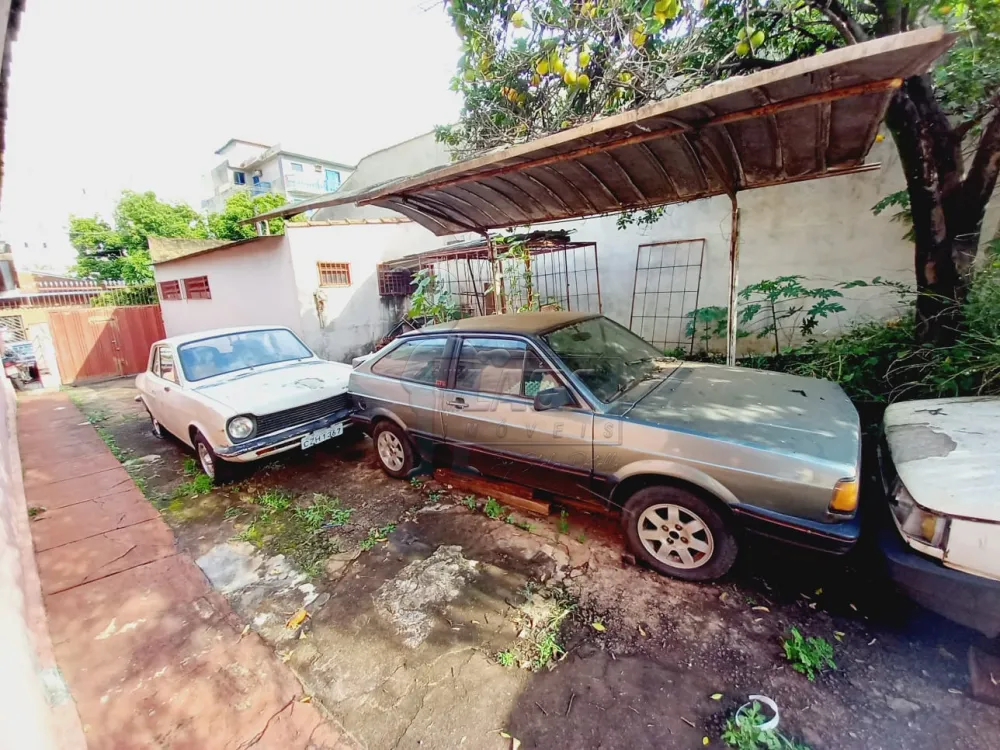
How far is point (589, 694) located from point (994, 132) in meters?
5.74

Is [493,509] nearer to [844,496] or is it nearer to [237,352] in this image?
[844,496]

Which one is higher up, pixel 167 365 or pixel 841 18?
pixel 841 18

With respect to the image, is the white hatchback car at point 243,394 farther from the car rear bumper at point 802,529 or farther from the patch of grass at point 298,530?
the car rear bumper at point 802,529

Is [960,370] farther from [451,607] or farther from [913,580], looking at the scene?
[451,607]

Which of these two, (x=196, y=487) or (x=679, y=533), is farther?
(x=196, y=487)

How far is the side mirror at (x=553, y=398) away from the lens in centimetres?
270

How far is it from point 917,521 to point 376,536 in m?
3.29

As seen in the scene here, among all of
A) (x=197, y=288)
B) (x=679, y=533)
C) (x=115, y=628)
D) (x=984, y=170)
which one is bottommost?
(x=115, y=628)

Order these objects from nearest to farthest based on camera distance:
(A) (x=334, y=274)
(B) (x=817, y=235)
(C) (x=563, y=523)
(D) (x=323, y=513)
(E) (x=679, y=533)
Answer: (E) (x=679, y=533) → (C) (x=563, y=523) → (D) (x=323, y=513) → (B) (x=817, y=235) → (A) (x=334, y=274)

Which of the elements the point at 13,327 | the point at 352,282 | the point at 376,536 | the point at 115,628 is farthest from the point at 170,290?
the point at 376,536

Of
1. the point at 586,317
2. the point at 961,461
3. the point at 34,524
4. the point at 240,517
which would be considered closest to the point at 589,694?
the point at 961,461

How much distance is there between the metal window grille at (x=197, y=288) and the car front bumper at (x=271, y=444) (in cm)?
974

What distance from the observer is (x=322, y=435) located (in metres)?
4.37

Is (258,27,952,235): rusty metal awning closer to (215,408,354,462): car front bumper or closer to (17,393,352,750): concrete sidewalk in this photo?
(215,408,354,462): car front bumper
